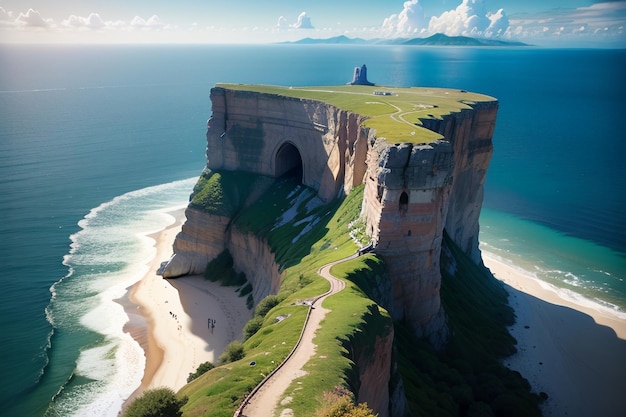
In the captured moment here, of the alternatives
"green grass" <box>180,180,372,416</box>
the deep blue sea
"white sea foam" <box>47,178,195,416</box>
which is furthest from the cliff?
the deep blue sea

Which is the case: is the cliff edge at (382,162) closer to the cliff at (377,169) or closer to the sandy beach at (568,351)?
the cliff at (377,169)

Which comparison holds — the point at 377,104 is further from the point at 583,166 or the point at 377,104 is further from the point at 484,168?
the point at 583,166

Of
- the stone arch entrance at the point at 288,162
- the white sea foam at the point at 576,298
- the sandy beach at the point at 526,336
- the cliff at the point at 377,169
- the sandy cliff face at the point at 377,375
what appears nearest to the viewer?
the sandy cliff face at the point at 377,375

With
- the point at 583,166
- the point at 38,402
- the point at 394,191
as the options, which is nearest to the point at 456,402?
the point at 394,191

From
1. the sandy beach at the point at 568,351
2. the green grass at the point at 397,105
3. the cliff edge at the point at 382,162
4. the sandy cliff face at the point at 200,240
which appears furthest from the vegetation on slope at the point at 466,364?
the sandy cliff face at the point at 200,240

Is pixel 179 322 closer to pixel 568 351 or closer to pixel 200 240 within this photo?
pixel 200 240
